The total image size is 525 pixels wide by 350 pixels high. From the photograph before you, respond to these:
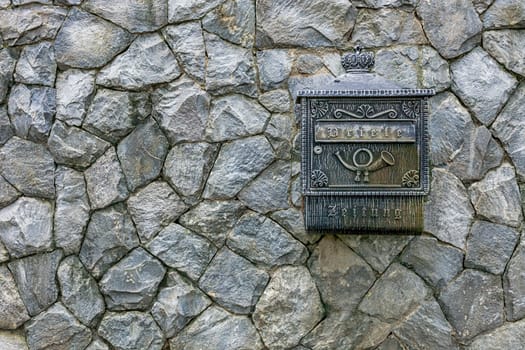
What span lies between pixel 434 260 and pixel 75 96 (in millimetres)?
2020

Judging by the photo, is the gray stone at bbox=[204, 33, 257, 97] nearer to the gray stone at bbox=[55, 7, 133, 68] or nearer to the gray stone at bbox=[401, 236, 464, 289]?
the gray stone at bbox=[55, 7, 133, 68]

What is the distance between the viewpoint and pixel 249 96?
298 centimetres

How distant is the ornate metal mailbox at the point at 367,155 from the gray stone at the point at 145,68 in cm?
78

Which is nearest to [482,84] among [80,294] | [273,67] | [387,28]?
[387,28]

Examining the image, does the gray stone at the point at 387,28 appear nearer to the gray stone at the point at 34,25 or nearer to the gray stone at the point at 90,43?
the gray stone at the point at 90,43

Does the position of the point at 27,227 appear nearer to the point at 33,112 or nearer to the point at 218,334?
the point at 33,112

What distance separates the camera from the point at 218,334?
9.62ft

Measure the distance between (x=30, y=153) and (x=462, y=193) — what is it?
2.23m

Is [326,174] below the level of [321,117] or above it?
below

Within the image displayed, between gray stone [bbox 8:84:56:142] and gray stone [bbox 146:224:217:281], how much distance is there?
0.86 metres

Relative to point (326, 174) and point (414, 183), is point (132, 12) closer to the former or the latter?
point (326, 174)

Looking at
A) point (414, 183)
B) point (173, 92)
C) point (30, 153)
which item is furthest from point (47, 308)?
point (414, 183)

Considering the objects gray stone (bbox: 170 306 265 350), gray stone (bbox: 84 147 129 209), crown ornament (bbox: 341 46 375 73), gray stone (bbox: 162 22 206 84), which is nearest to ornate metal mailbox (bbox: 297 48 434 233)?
crown ornament (bbox: 341 46 375 73)

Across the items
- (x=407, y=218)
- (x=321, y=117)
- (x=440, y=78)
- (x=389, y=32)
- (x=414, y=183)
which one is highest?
(x=389, y=32)
